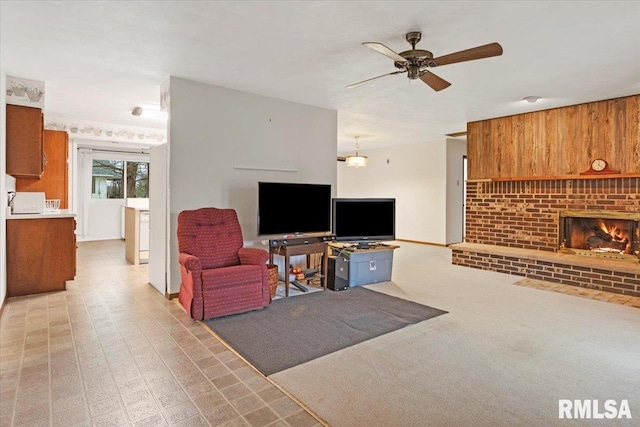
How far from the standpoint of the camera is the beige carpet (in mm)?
1990

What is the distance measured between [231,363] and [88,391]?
865mm

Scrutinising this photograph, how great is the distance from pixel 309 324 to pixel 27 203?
3.78 metres

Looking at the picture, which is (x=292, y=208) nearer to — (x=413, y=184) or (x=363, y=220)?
(x=363, y=220)

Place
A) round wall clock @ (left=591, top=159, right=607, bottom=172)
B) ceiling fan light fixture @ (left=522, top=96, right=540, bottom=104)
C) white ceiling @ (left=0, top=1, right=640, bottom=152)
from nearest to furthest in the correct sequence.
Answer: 1. white ceiling @ (left=0, top=1, right=640, bottom=152)
2. ceiling fan light fixture @ (left=522, top=96, right=540, bottom=104)
3. round wall clock @ (left=591, top=159, right=607, bottom=172)

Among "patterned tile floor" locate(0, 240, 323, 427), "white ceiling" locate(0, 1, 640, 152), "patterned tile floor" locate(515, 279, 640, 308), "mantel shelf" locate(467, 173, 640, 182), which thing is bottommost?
"patterned tile floor" locate(0, 240, 323, 427)

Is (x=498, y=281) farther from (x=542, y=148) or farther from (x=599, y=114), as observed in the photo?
(x=599, y=114)

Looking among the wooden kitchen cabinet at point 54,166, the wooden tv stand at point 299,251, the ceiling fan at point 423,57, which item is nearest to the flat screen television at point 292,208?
the wooden tv stand at point 299,251

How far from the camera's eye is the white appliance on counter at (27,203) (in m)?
4.26

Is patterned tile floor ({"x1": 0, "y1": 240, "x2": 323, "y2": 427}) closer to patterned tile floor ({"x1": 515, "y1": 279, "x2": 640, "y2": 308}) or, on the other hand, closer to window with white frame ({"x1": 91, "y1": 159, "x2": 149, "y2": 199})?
patterned tile floor ({"x1": 515, "y1": 279, "x2": 640, "y2": 308})

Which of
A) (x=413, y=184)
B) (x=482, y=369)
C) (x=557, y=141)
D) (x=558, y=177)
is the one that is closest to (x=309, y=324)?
(x=482, y=369)

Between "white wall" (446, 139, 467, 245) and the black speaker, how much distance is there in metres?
4.44

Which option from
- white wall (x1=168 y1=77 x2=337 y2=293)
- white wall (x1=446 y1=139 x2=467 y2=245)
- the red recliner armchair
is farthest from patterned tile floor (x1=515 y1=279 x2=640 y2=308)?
the red recliner armchair

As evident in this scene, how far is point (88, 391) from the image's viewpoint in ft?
7.12

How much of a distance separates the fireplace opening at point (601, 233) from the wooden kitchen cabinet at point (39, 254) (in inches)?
267
